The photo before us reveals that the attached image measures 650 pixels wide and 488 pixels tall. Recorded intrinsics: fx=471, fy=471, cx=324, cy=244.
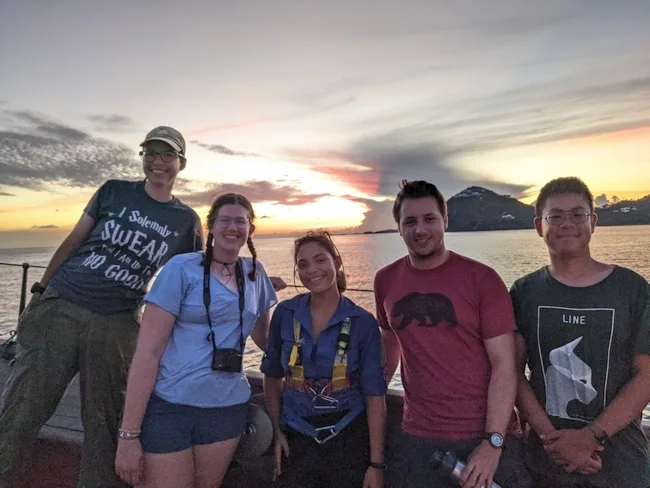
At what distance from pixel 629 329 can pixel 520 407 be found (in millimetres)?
670

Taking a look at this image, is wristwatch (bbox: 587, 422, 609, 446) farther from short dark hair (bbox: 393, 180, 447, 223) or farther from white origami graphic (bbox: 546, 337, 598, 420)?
short dark hair (bbox: 393, 180, 447, 223)

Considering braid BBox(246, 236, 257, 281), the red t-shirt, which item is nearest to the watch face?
the red t-shirt

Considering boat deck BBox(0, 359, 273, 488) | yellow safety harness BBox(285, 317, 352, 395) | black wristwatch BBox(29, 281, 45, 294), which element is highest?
black wristwatch BBox(29, 281, 45, 294)

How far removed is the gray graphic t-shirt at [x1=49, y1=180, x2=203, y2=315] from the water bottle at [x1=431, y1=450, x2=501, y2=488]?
2.06m

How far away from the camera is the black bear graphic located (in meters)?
2.49

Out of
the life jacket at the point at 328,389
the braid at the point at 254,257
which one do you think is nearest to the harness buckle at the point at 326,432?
the life jacket at the point at 328,389

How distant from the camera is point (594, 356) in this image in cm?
234

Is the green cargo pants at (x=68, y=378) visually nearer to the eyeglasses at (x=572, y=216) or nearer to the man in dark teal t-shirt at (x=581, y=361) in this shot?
the man in dark teal t-shirt at (x=581, y=361)

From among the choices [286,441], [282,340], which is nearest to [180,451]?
[286,441]

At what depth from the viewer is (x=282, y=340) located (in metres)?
2.75

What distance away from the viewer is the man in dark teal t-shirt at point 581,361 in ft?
7.43

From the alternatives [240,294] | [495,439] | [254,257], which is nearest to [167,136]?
[254,257]

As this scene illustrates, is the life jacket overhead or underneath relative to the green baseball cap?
underneath

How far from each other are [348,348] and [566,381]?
112 centimetres
